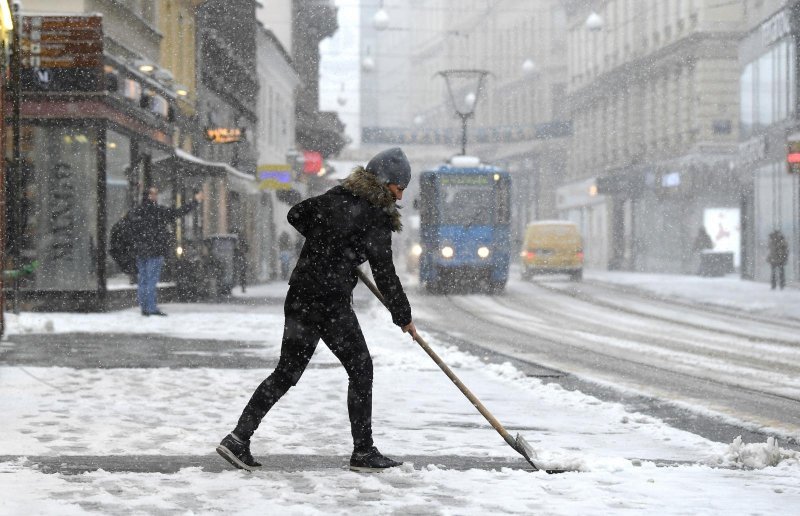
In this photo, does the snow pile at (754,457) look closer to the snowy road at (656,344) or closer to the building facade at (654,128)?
the snowy road at (656,344)

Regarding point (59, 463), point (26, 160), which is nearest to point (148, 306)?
point (26, 160)

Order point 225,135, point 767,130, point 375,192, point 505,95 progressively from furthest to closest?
point 505,95 → point 767,130 → point 225,135 → point 375,192

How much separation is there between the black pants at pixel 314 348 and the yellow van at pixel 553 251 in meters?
34.6

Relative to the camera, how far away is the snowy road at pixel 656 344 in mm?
10773

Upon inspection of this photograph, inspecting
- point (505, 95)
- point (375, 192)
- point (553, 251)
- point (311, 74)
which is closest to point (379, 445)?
point (375, 192)

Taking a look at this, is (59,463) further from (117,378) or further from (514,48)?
(514,48)

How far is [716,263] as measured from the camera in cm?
4522

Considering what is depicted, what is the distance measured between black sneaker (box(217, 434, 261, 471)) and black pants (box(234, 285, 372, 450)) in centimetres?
4

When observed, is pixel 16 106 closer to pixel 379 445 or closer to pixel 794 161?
pixel 379 445

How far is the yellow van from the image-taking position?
41.2 metres

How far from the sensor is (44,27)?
20812 millimetres

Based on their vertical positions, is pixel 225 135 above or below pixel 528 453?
above

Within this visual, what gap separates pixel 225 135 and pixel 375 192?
25.9 m

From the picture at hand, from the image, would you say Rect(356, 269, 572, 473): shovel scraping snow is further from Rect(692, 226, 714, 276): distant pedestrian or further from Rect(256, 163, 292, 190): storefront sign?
Rect(692, 226, 714, 276): distant pedestrian
